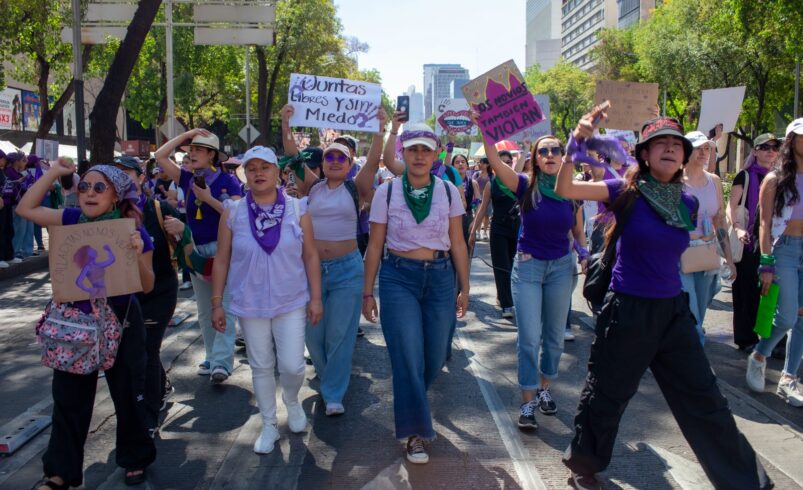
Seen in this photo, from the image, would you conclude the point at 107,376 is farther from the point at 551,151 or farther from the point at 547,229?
the point at 551,151

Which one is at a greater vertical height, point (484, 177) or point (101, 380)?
point (484, 177)

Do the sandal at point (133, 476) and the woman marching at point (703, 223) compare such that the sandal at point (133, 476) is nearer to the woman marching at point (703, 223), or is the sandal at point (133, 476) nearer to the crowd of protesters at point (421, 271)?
the crowd of protesters at point (421, 271)

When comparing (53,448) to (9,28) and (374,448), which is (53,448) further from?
(9,28)

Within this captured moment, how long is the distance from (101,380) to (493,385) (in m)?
3.34

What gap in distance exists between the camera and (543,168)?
5.04m

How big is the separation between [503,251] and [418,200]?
13.7 feet

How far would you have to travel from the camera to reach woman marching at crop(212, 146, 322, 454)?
4.52 m

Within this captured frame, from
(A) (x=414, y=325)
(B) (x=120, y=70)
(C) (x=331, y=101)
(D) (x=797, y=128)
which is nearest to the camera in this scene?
(A) (x=414, y=325)

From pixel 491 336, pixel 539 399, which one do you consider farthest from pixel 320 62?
pixel 539 399

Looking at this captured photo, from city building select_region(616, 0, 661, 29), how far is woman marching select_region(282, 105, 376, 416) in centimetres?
9064

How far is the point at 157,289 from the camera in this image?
4.83 m

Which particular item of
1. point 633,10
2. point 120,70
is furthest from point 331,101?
point 633,10

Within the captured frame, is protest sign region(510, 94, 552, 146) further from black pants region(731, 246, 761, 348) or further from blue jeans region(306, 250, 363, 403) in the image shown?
blue jeans region(306, 250, 363, 403)

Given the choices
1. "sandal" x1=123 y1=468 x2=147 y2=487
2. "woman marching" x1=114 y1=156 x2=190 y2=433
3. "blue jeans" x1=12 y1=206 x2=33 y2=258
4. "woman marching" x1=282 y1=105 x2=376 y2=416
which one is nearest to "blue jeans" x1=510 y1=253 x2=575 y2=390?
"woman marching" x1=282 y1=105 x2=376 y2=416
